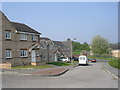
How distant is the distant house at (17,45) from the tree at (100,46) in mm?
64688

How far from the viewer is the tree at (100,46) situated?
9925 cm

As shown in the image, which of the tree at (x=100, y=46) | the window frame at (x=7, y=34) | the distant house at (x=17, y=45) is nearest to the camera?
the distant house at (x=17, y=45)

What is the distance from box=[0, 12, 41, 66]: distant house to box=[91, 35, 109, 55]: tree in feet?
212

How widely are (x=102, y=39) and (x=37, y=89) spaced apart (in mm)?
93427

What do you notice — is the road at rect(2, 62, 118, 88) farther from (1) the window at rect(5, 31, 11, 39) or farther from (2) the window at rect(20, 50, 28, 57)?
(2) the window at rect(20, 50, 28, 57)

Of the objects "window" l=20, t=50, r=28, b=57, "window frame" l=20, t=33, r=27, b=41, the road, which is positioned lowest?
the road

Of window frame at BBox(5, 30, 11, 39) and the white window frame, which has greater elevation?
window frame at BBox(5, 30, 11, 39)

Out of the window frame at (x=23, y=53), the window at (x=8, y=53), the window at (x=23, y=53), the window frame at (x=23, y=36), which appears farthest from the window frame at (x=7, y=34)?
the window at (x=23, y=53)

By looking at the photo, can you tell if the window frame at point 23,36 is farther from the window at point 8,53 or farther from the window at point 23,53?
the window at point 8,53

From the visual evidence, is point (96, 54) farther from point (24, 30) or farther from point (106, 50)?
point (24, 30)

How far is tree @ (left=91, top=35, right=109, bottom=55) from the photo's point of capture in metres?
99.2

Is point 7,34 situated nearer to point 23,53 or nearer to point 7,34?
point 7,34

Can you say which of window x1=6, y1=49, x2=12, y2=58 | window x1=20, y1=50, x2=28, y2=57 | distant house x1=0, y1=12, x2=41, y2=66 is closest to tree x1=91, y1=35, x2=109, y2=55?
distant house x1=0, y1=12, x2=41, y2=66

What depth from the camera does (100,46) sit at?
98.8 meters
